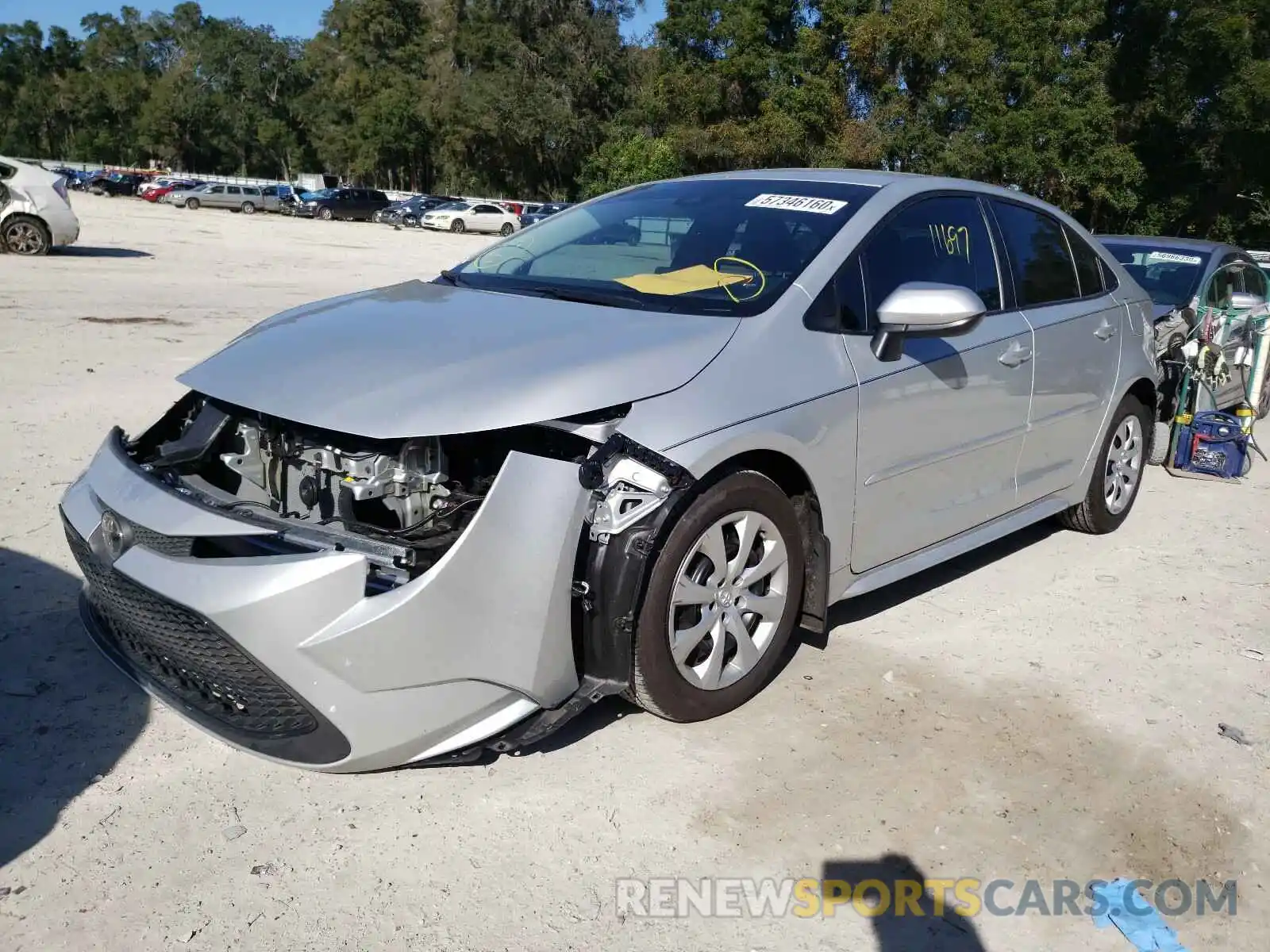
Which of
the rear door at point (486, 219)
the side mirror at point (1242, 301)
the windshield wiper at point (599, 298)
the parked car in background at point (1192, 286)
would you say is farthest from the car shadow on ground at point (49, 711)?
the rear door at point (486, 219)

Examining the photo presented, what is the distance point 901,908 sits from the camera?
9.18 feet

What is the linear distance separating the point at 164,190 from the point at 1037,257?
54896mm

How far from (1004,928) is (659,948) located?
87 centimetres

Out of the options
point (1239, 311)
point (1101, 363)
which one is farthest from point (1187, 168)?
point (1101, 363)

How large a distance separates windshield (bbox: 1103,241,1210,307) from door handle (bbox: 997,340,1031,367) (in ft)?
13.5

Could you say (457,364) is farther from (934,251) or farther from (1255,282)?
(1255,282)

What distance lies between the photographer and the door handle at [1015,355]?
4418 millimetres

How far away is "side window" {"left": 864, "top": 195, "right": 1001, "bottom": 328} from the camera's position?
13.1 ft

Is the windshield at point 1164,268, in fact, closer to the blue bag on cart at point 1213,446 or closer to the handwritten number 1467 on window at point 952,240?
the blue bag on cart at point 1213,446

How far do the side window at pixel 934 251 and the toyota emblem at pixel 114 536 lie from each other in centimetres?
248

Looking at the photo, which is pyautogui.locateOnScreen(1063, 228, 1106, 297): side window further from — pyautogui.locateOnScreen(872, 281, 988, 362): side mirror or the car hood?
the car hood

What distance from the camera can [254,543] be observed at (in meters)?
3.13

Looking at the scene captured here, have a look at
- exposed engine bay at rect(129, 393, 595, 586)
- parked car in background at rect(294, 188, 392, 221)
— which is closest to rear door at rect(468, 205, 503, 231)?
parked car in background at rect(294, 188, 392, 221)

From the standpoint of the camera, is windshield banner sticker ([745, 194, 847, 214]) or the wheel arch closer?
the wheel arch
